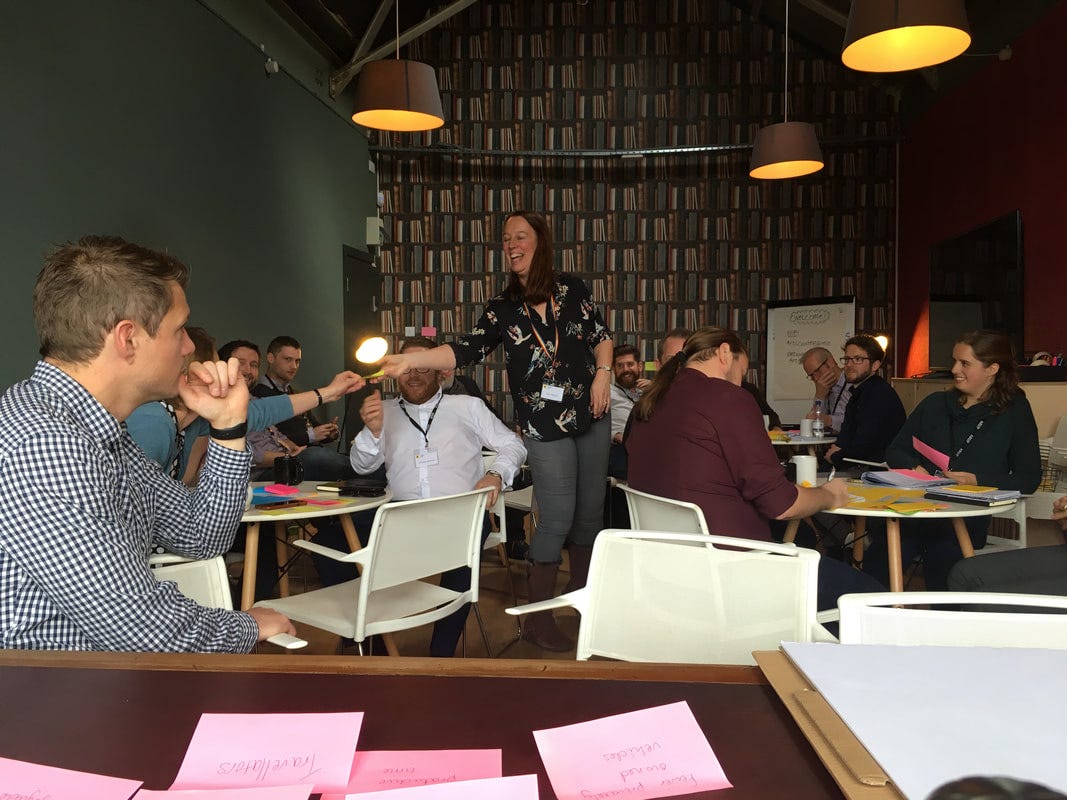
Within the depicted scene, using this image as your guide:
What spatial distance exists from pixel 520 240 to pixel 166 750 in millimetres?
2896

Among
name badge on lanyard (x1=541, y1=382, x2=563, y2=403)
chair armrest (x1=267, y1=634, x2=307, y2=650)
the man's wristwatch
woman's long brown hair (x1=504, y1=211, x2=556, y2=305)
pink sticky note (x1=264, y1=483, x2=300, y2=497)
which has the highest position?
woman's long brown hair (x1=504, y1=211, x2=556, y2=305)

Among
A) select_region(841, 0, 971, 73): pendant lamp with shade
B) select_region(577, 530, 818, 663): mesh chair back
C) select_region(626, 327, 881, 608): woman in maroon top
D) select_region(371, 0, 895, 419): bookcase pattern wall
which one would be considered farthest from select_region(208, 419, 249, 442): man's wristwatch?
select_region(371, 0, 895, 419): bookcase pattern wall

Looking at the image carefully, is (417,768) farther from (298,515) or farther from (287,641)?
(298,515)

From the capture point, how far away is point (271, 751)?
78 cm

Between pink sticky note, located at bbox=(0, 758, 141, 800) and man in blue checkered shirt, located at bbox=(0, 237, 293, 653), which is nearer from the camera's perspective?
pink sticky note, located at bbox=(0, 758, 141, 800)

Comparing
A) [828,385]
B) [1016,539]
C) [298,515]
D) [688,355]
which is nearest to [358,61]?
[828,385]

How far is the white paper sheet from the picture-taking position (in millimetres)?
692

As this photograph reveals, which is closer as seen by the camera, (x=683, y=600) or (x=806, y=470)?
(x=683, y=600)

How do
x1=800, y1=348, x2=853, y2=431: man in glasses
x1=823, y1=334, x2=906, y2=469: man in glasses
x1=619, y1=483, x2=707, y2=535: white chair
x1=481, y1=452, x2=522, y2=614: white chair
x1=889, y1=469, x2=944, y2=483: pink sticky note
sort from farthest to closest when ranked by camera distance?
x1=800, y1=348, x2=853, y2=431: man in glasses
x1=823, y1=334, x2=906, y2=469: man in glasses
x1=481, y1=452, x2=522, y2=614: white chair
x1=889, y1=469, x2=944, y2=483: pink sticky note
x1=619, y1=483, x2=707, y2=535: white chair

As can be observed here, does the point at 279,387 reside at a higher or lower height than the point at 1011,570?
higher

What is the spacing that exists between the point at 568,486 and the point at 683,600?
188 cm

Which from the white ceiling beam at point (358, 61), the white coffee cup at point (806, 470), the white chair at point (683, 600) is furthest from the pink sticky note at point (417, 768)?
the white ceiling beam at point (358, 61)

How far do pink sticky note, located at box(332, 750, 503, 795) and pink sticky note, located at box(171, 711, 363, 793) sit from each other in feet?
0.05

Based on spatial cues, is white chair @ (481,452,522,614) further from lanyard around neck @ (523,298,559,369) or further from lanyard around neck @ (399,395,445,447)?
lanyard around neck @ (523,298,559,369)
